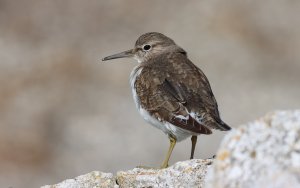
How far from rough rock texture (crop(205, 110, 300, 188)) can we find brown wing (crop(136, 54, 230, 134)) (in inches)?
190

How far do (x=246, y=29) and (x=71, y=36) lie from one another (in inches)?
207

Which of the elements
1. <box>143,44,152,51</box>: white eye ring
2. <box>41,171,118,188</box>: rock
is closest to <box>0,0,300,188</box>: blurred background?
<box>143,44,152,51</box>: white eye ring

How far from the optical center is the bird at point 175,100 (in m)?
10.6

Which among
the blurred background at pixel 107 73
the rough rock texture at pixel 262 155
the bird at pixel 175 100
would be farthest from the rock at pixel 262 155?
the blurred background at pixel 107 73

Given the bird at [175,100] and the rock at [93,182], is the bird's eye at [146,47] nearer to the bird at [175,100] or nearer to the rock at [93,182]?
the bird at [175,100]

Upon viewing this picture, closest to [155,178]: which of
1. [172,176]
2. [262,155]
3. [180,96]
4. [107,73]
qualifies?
[172,176]

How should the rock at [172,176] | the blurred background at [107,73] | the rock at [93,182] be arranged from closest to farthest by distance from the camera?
the rock at [172,176], the rock at [93,182], the blurred background at [107,73]

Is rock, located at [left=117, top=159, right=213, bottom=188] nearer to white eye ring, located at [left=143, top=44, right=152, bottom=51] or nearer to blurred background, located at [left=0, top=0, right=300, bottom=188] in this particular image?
white eye ring, located at [left=143, top=44, right=152, bottom=51]

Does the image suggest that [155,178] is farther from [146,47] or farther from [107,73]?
[107,73]

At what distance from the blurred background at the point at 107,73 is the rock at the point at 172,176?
1073 centimetres

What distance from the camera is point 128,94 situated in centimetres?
2289

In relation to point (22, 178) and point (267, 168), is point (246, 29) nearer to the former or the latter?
point (22, 178)

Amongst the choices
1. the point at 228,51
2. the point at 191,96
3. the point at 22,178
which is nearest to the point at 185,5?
the point at 228,51

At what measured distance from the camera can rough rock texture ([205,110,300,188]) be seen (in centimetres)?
501
